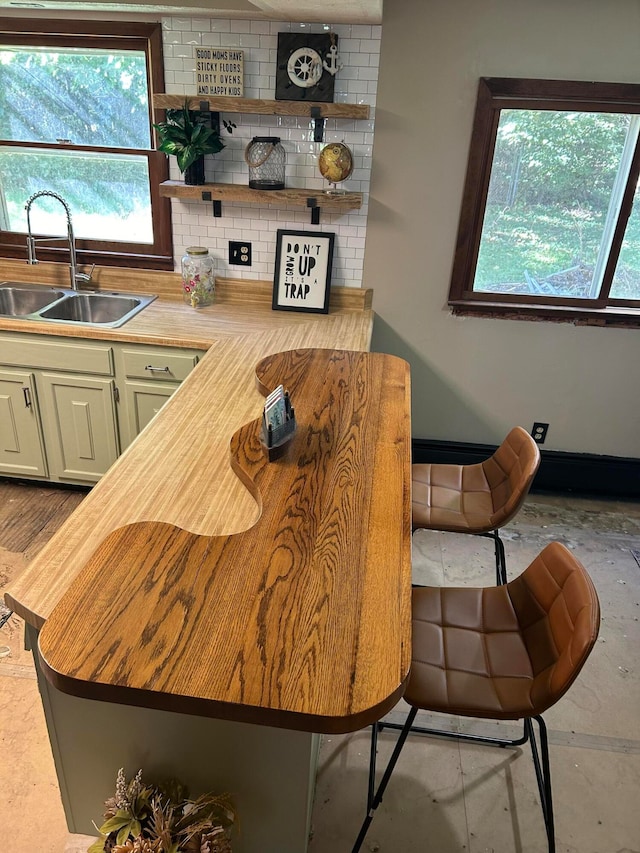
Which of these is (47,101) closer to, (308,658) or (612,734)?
(308,658)

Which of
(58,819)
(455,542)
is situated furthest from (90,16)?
(58,819)

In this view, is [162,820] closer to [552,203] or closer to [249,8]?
[249,8]

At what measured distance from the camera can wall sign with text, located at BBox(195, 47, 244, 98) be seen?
113 inches

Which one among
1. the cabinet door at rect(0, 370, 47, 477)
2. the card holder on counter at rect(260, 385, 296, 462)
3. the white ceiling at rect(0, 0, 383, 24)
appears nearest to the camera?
the card holder on counter at rect(260, 385, 296, 462)

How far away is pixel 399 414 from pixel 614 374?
182cm

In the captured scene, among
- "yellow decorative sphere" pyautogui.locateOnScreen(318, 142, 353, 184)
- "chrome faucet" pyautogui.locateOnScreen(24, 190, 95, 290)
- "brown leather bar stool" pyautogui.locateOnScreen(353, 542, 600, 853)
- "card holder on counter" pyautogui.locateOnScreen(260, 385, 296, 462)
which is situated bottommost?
"brown leather bar stool" pyautogui.locateOnScreen(353, 542, 600, 853)

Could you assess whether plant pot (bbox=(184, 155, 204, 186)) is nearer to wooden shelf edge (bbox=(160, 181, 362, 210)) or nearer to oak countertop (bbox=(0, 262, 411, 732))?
wooden shelf edge (bbox=(160, 181, 362, 210))

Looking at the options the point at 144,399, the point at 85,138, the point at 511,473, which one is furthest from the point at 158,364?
the point at 511,473

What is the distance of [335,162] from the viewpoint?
9.57ft

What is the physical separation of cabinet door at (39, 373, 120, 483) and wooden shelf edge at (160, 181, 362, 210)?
935 mm

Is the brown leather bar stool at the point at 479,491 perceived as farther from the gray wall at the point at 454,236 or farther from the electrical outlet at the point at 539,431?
the electrical outlet at the point at 539,431

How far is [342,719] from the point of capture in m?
0.99

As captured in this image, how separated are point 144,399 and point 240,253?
0.91 meters

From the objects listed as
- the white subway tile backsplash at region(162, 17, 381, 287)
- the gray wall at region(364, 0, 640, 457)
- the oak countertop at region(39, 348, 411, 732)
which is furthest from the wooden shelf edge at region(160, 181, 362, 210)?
the oak countertop at region(39, 348, 411, 732)
